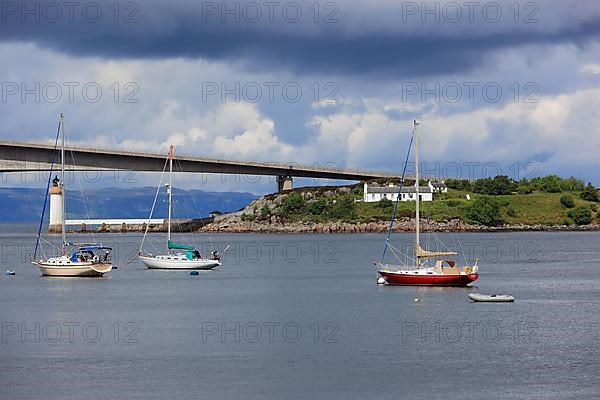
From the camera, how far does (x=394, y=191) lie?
178500 mm

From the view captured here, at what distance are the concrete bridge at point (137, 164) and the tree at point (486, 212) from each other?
84.1ft

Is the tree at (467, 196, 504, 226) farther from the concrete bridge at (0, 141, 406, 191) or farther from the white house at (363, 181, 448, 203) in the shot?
the concrete bridge at (0, 141, 406, 191)

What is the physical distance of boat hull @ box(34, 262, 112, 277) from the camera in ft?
252

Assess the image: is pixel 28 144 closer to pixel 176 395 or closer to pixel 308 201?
pixel 308 201

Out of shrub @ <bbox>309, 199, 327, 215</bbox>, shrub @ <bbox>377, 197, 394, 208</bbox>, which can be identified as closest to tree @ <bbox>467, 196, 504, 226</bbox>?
shrub @ <bbox>377, 197, 394, 208</bbox>

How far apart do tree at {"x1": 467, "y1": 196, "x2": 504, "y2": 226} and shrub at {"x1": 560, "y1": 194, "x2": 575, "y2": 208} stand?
38.3 ft

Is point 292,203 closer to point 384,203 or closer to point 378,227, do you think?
point 384,203

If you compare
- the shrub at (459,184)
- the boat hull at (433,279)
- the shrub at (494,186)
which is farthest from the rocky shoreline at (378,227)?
the boat hull at (433,279)

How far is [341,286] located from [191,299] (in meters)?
12.0

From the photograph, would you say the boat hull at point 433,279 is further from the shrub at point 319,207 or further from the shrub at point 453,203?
the shrub at point 319,207

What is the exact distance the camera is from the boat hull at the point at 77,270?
7675 centimetres

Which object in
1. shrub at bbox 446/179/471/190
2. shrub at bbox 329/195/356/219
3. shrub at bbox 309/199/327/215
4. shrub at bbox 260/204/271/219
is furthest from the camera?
shrub at bbox 446/179/471/190

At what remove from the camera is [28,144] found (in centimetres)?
13775

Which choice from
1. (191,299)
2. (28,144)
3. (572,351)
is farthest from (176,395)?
(28,144)
